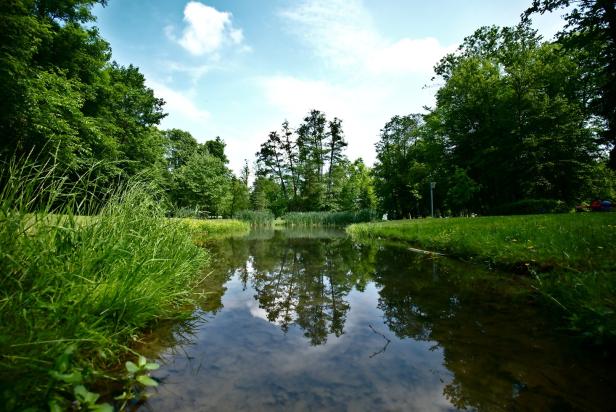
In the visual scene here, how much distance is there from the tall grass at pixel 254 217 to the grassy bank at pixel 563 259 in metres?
25.1

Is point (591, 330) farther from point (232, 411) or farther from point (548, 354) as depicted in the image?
point (232, 411)

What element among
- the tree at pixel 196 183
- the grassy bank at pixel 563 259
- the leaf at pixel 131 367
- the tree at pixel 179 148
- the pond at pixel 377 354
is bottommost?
the pond at pixel 377 354

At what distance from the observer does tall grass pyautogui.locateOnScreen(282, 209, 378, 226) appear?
89.5ft

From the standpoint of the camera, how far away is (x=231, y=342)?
2926 millimetres

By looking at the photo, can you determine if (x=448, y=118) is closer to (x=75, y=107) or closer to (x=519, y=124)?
(x=519, y=124)

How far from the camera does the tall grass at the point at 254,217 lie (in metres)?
32.2

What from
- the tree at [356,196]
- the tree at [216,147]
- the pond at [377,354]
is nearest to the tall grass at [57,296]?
the pond at [377,354]

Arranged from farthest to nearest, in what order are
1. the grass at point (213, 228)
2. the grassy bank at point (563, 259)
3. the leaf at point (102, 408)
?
the grass at point (213, 228), the grassy bank at point (563, 259), the leaf at point (102, 408)

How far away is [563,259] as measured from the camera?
15.2ft

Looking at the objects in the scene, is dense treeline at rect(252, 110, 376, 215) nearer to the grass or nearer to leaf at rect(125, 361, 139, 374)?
the grass

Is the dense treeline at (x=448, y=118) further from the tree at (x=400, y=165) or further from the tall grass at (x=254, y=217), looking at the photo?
the tall grass at (x=254, y=217)

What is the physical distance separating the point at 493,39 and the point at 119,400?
33344 millimetres

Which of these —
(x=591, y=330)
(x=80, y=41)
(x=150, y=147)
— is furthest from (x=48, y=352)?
(x=150, y=147)

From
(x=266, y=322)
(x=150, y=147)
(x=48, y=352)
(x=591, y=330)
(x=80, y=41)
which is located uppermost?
(x=80, y=41)
